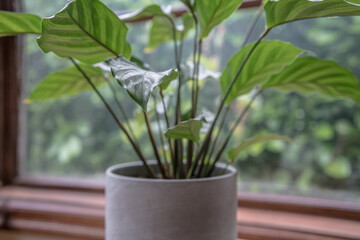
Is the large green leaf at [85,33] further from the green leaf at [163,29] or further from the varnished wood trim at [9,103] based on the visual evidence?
the varnished wood trim at [9,103]

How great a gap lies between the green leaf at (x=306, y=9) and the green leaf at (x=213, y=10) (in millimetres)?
60

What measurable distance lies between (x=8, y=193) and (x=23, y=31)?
0.70 metres

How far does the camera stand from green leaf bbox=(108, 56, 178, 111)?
394mm

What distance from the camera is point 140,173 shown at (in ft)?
2.31

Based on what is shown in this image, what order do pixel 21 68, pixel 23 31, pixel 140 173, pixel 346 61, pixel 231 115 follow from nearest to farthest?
pixel 23 31 → pixel 140 173 → pixel 346 61 → pixel 231 115 → pixel 21 68

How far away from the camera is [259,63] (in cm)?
61

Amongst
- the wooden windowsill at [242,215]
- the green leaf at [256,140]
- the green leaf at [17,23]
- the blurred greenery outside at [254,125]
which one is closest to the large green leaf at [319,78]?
the green leaf at [256,140]

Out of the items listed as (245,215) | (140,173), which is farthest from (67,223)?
(245,215)

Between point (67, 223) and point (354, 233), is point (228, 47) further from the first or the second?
point (67, 223)

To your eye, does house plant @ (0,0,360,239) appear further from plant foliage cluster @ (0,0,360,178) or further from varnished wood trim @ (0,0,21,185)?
varnished wood trim @ (0,0,21,185)

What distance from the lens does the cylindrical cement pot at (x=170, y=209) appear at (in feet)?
1.71

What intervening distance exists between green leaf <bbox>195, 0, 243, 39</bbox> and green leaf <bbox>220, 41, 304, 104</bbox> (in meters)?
0.08

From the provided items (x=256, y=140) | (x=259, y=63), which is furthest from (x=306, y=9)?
(x=256, y=140)

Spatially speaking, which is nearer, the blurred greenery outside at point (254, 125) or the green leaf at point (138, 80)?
the green leaf at point (138, 80)
